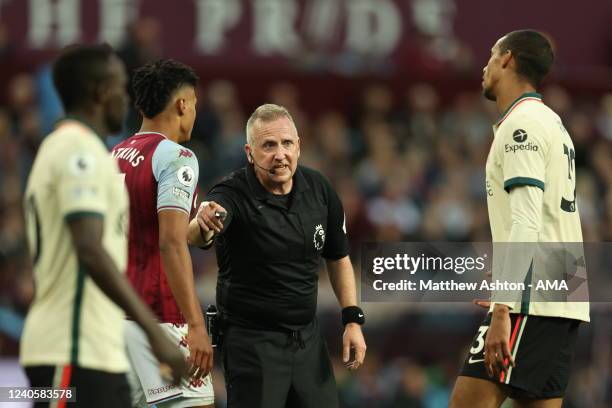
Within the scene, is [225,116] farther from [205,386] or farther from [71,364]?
[71,364]

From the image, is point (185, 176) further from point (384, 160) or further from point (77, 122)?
point (384, 160)

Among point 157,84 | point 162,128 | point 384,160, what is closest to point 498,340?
point 162,128

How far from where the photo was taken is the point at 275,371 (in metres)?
6.46

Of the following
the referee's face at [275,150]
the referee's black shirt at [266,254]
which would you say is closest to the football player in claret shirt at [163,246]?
the referee's black shirt at [266,254]

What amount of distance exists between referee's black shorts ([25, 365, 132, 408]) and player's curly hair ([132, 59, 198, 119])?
2091mm

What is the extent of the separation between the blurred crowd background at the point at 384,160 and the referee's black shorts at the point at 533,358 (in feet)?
18.9

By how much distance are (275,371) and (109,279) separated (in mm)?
2048

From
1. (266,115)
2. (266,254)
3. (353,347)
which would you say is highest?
(266,115)

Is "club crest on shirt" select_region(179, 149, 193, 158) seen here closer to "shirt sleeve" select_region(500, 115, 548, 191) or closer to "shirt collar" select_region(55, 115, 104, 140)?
"shirt collar" select_region(55, 115, 104, 140)

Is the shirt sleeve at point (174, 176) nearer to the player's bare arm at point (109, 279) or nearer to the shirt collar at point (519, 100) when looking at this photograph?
the player's bare arm at point (109, 279)

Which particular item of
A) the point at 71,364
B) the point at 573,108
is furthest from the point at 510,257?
the point at 573,108

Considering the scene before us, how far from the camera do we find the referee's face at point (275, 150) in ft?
21.7

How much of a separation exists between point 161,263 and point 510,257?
1.74 meters

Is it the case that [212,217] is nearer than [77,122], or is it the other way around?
[77,122]
